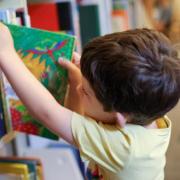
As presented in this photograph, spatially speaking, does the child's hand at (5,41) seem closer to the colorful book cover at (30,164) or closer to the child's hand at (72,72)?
the child's hand at (72,72)

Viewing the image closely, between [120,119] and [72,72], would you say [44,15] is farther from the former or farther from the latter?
[120,119]

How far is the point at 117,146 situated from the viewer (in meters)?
0.73

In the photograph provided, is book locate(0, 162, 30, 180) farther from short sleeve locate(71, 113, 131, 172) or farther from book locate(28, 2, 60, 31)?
book locate(28, 2, 60, 31)

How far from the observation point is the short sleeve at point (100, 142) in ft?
2.40

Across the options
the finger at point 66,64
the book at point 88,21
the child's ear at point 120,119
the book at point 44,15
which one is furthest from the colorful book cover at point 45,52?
the book at point 88,21

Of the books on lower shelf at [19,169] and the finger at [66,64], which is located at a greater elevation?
the finger at [66,64]

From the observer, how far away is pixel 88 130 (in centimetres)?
73

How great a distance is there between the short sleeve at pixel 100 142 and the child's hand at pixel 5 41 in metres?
0.17

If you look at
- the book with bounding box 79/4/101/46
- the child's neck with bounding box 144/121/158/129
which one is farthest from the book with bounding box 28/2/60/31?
the child's neck with bounding box 144/121/158/129

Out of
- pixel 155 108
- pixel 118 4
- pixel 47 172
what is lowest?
pixel 47 172

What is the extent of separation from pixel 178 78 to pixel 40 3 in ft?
2.58

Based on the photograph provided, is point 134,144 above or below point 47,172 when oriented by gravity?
above

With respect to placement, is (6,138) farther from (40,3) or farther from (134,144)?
(40,3)

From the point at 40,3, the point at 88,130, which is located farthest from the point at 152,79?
the point at 40,3
